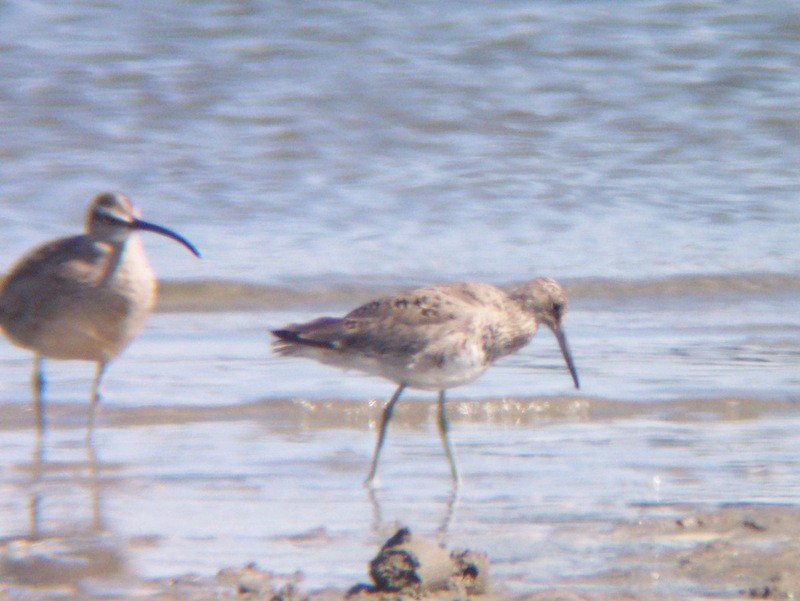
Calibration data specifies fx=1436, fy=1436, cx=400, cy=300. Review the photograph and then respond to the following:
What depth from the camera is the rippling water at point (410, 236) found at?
4.63 metres

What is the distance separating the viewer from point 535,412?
5883 mm

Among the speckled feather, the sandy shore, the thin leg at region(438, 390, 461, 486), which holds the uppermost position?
the speckled feather

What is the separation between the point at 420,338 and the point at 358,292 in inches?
127

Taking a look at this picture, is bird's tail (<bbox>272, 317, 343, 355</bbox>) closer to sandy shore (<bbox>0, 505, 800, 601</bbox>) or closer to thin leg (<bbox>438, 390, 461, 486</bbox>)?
thin leg (<bbox>438, 390, 461, 486</bbox>)

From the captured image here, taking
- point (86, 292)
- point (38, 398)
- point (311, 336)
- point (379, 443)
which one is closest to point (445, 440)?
point (379, 443)

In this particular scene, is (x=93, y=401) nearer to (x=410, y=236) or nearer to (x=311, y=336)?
(x=311, y=336)

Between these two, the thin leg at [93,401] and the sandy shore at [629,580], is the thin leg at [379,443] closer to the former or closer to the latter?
the sandy shore at [629,580]

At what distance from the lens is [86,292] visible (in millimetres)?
6184

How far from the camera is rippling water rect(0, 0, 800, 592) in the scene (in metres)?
4.63

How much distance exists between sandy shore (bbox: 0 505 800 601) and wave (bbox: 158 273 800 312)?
437cm

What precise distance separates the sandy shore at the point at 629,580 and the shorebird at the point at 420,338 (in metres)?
1.21

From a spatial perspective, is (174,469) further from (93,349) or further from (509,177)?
(509,177)

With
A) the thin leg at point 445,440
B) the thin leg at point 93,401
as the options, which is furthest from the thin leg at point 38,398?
the thin leg at point 445,440

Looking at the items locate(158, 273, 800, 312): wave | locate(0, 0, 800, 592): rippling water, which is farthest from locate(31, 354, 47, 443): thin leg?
locate(158, 273, 800, 312): wave
